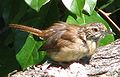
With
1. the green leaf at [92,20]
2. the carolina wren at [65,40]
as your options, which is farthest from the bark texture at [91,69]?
the green leaf at [92,20]

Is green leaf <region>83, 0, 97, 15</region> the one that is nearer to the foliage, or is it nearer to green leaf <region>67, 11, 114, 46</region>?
the foliage

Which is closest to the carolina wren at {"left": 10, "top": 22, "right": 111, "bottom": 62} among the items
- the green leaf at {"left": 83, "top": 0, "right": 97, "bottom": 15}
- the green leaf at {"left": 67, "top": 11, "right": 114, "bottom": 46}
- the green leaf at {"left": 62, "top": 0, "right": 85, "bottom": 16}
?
the green leaf at {"left": 67, "top": 11, "right": 114, "bottom": 46}

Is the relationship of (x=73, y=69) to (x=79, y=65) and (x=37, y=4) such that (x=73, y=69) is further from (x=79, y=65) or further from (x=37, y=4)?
(x=37, y=4)

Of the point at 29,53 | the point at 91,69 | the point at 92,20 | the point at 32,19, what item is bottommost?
the point at 91,69

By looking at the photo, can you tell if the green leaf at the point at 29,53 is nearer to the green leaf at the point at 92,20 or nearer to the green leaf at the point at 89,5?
the green leaf at the point at 92,20

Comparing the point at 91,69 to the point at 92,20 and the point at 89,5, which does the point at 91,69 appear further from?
the point at 92,20

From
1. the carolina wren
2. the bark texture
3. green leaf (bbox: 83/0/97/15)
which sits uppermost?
green leaf (bbox: 83/0/97/15)

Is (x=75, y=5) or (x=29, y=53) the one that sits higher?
(x=75, y=5)

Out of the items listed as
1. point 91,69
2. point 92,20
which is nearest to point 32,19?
point 92,20
